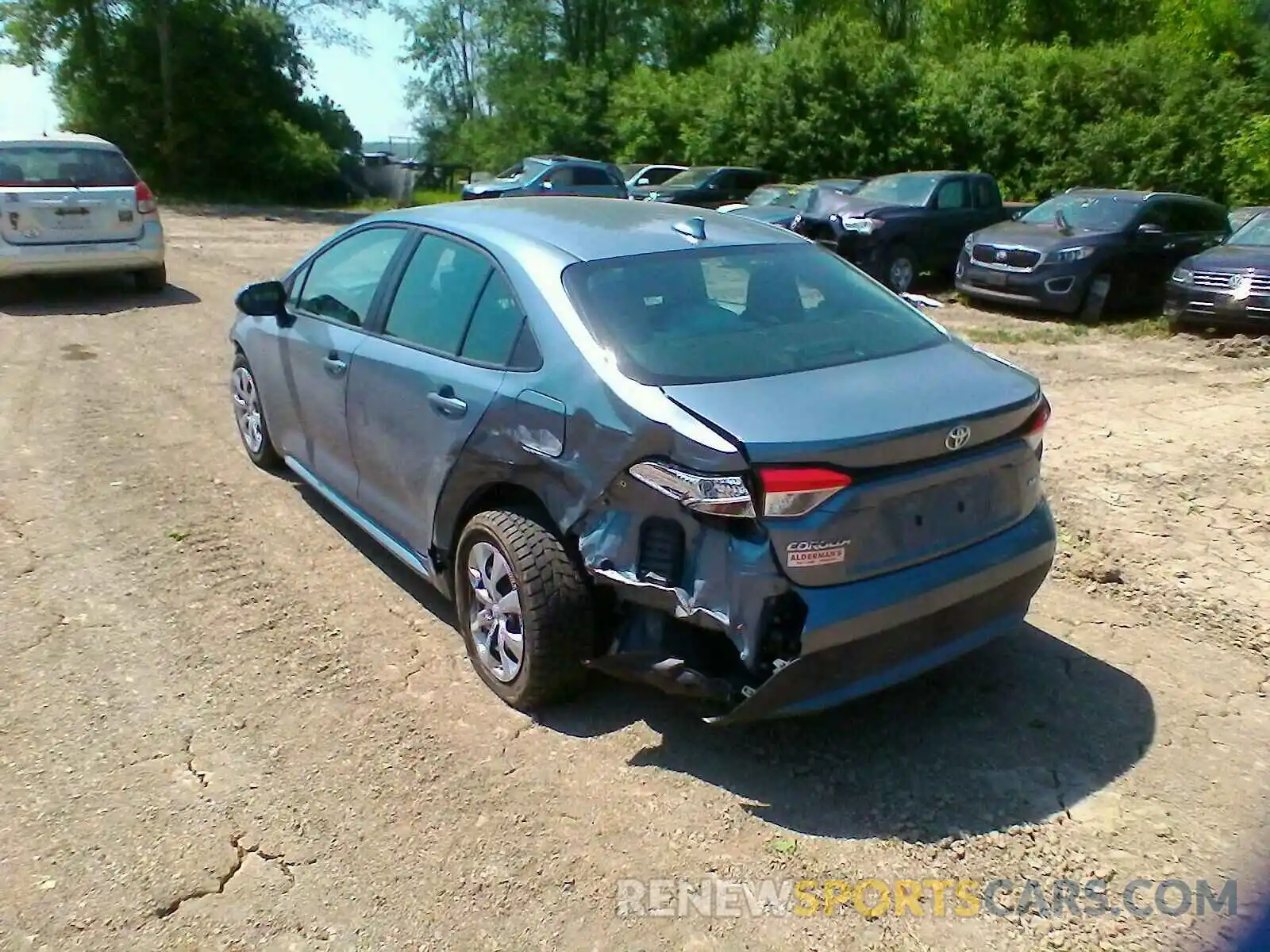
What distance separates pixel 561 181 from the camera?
834 inches

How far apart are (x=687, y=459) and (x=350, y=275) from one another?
8.30 ft

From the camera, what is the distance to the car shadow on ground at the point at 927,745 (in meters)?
3.32

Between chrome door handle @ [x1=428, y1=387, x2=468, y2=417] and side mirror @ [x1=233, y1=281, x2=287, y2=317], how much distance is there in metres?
1.70

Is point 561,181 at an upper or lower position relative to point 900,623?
upper

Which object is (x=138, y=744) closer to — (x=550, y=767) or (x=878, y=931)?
(x=550, y=767)

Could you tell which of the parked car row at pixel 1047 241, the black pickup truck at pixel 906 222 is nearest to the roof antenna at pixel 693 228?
the parked car row at pixel 1047 241

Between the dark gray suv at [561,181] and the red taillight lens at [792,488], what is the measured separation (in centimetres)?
1845

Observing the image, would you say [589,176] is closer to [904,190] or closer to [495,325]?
[904,190]

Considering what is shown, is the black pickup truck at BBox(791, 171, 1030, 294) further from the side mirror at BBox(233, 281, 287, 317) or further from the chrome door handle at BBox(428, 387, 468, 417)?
the chrome door handle at BBox(428, 387, 468, 417)

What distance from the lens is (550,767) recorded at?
3.52 meters

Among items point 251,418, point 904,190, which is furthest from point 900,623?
point 904,190

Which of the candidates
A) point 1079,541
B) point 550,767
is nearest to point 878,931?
point 550,767

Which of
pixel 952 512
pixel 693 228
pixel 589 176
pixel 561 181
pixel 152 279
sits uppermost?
pixel 693 228

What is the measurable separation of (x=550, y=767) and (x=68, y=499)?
359 centimetres
